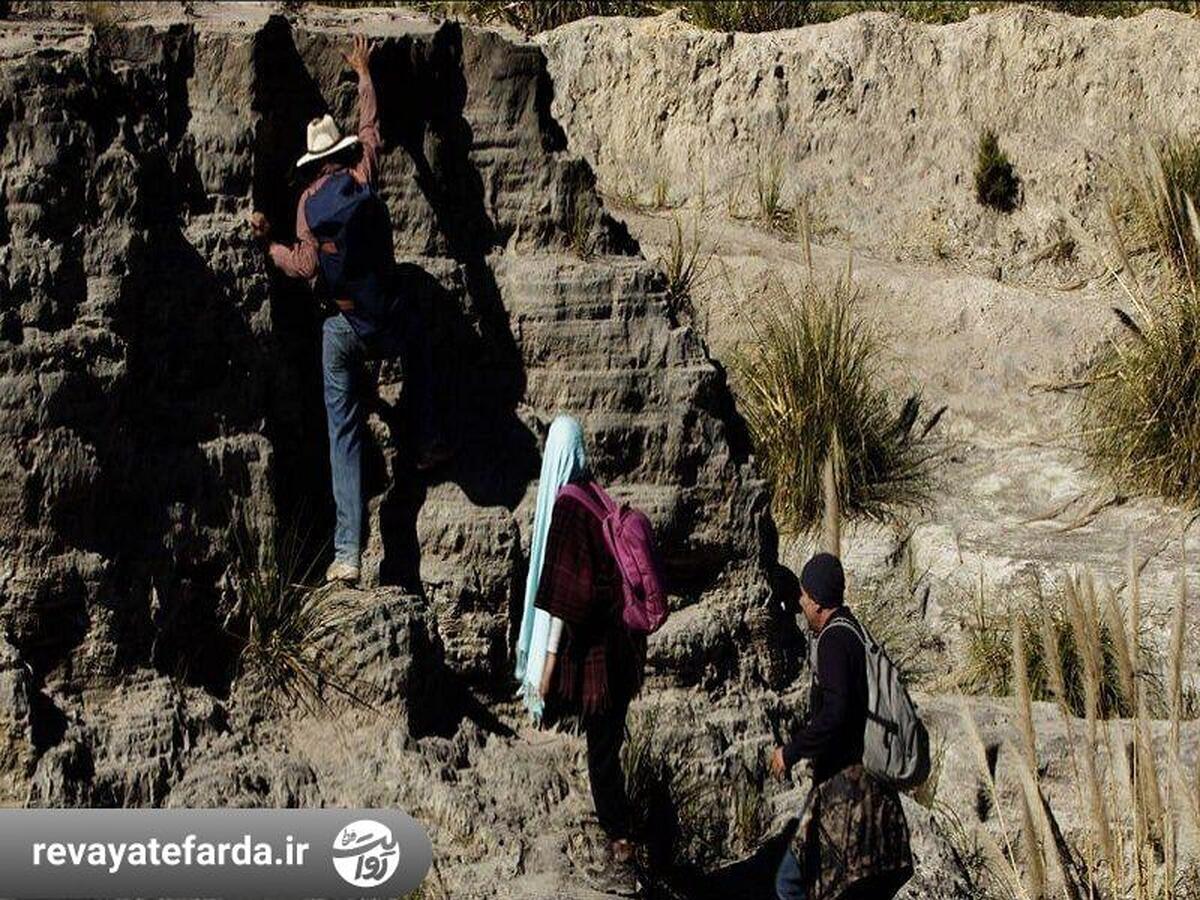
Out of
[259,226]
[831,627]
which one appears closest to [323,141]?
[259,226]

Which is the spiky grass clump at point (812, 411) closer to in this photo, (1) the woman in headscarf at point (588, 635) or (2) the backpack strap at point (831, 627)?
(1) the woman in headscarf at point (588, 635)

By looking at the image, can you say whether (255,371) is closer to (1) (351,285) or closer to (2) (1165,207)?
(1) (351,285)

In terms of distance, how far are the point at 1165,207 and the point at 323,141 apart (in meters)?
6.73

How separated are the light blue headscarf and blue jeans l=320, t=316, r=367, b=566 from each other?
741mm

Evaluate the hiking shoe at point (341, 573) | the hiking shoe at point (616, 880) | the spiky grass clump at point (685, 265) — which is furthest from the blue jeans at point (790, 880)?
the spiky grass clump at point (685, 265)

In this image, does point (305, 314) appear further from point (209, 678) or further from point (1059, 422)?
point (1059, 422)

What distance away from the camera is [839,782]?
324 inches

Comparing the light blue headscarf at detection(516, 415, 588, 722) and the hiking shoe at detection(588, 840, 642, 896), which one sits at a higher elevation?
the light blue headscarf at detection(516, 415, 588, 722)

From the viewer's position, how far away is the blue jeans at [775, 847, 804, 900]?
330 inches

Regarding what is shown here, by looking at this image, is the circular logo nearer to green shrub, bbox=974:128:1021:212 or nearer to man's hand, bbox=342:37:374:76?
man's hand, bbox=342:37:374:76

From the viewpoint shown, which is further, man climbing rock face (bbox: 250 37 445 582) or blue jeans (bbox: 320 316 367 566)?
blue jeans (bbox: 320 316 367 566)

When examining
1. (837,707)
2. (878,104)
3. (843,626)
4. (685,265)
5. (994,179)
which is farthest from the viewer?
(878,104)

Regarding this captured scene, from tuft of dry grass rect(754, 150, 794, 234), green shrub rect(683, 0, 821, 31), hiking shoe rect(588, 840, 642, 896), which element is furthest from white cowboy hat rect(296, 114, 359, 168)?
green shrub rect(683, 0, 821, 31)

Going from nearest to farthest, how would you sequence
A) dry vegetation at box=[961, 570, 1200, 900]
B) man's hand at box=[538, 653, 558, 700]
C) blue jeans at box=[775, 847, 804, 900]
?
dry vegetation at box=[961, 570, 1200, 900] → blue jeans at box=[775, 847, 804, 900] → man's hand at box=[538, 653, 558, 700]
